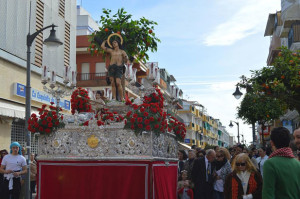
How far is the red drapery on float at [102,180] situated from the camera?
834 centimetres

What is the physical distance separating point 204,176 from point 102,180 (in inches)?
103

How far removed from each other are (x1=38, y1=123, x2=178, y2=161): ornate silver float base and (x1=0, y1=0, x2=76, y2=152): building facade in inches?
384

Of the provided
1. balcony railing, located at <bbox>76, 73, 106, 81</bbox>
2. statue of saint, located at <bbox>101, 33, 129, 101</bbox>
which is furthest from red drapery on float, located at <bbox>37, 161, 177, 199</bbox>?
balcony railing, located at <bbox>76, 73, 106, 81</bbox>

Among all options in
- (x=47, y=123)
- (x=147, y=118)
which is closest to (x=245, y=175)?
(x=147, y=118)

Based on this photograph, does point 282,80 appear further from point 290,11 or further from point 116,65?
point 290,11

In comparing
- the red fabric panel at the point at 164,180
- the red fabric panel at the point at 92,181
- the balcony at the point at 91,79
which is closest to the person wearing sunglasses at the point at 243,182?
the red fabric panel at the point at 164,180

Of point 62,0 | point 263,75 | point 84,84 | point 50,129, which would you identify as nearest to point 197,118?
point 84,84

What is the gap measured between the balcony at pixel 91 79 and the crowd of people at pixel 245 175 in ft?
80.6

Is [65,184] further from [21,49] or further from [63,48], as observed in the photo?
[63,48]

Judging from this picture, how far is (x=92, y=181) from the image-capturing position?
28.2 ft

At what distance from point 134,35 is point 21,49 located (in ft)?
34.4

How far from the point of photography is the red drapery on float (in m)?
8.34

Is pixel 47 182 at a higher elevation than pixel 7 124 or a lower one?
lower

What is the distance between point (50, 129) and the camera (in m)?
9.03
